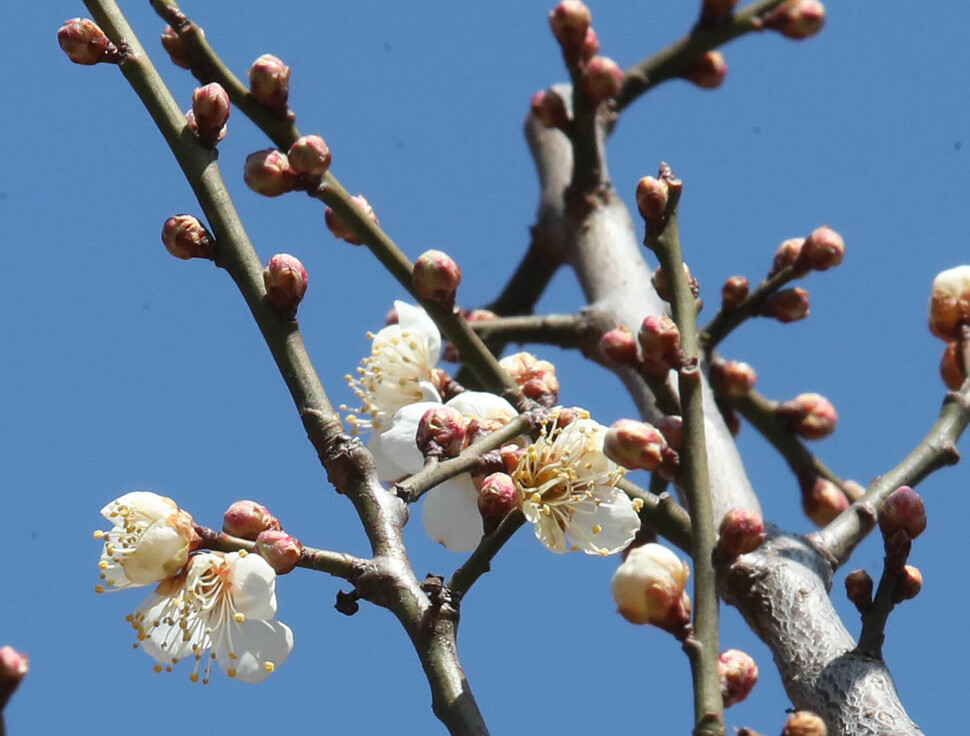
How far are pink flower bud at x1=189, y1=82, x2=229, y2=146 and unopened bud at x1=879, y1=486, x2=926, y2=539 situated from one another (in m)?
1.28

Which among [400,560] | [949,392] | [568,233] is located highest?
[568,233]

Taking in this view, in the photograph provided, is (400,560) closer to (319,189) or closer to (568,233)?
(319,189)

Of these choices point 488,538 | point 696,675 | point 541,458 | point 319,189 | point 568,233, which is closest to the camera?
point 696,675

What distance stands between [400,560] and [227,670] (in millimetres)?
476

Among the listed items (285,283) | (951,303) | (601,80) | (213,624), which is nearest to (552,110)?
(601,80)

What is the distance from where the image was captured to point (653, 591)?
189cm

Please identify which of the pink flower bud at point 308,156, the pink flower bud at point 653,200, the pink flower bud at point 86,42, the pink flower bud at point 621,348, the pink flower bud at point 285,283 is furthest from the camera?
the pink flower bud at point 621,348

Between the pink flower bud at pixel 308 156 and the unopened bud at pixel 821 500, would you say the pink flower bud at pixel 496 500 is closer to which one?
the pink flower bud at pixel 308 156

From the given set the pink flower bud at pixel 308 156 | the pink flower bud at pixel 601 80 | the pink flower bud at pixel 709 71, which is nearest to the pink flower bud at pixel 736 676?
the pink flower bud at pixel 308 156

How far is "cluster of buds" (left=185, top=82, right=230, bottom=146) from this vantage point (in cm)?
209

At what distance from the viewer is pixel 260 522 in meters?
1.84

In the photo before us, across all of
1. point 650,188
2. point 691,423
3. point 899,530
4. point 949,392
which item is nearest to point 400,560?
Result: point 691,423

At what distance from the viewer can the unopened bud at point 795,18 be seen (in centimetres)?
397

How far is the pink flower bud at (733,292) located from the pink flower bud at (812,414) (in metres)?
0.42
